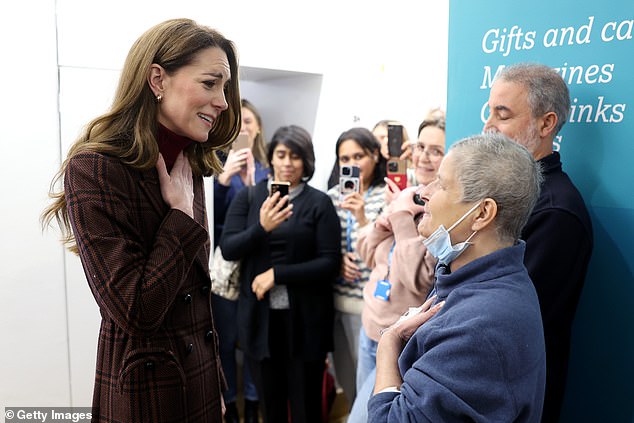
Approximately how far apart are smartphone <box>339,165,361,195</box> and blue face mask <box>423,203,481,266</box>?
1.56 metres

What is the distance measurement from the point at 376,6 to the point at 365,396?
2.77 m

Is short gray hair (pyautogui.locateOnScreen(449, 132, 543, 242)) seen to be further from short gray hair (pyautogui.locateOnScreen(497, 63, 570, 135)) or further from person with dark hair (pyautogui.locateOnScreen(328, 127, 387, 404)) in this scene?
person with dark hair (pyautogui.locateOnScreen(328, 127, 387, 404))

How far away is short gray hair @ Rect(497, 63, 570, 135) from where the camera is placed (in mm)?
1829

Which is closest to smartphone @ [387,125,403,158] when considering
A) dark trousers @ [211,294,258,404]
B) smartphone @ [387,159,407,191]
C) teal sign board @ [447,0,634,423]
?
smartphone @ [387,159,407,191]

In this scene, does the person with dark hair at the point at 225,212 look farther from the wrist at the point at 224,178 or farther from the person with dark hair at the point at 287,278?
the person with dark hair at the point at 287,278

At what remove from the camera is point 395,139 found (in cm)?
278

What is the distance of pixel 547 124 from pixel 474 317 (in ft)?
3.08

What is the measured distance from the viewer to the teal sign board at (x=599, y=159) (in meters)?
1.82

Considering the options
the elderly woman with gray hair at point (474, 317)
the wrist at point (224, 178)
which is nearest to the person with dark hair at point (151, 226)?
the elderly woman with gray hair at point (474, 317)

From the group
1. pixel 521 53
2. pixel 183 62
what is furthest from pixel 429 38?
pixel 183 62

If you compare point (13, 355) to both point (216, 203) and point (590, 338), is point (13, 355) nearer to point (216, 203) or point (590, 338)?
point (216, 203)

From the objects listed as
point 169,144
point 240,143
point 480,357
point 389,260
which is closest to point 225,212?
point 240,143

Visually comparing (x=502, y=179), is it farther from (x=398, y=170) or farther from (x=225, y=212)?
(x=225, y=212)

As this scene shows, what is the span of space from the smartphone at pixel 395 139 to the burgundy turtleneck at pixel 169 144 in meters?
1.40
